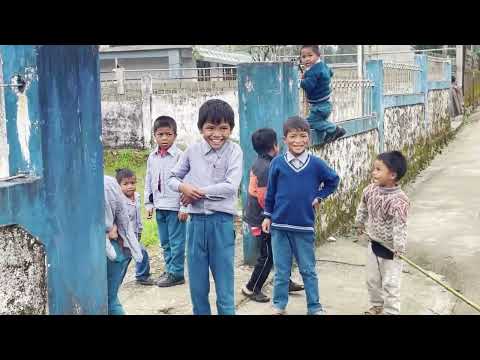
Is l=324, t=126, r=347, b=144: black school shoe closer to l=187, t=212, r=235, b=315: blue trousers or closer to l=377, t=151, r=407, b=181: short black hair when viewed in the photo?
l=377, t=151, r=407, b=181: short black hair

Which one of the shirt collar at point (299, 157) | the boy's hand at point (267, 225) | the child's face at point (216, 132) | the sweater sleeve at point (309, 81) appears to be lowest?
the boy's hand at point (267, 225)

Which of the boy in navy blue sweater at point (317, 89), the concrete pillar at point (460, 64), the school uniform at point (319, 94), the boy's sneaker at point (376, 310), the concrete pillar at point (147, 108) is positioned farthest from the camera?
the concrete pillar at point (460, 64)

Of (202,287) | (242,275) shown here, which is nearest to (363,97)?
(242,275)

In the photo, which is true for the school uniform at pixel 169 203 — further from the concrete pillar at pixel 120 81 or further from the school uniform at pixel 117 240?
the concrete pillar at pixel 120 81

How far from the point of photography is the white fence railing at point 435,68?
13.2 meters

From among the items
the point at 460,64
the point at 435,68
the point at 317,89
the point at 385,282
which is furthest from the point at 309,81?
the point at 460,64

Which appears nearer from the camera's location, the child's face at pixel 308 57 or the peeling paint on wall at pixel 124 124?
the child's face at pixel 308 57

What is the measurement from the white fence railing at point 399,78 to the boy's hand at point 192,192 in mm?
6348

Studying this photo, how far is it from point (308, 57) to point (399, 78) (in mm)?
5427

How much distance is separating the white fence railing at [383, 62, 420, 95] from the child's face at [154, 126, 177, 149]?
16.7 feet

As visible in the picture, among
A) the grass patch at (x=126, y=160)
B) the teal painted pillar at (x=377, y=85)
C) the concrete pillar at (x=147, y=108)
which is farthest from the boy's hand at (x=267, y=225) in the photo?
the concrete pillar at (x=147, y=108)

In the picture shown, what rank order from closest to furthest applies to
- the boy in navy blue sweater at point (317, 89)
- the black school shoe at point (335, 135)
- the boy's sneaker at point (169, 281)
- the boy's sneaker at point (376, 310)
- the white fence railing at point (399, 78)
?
the boy's sneaker at point (376, 310) → the boy's sneaker at point (169, 281) → the boy in navy blue sweater at point (317, 89) → the black school shoe at point (335, 135) → the white fence railing at point (399, 78)

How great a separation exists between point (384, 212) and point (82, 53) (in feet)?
7.40

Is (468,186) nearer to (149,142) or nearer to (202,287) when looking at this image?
(202,287)
